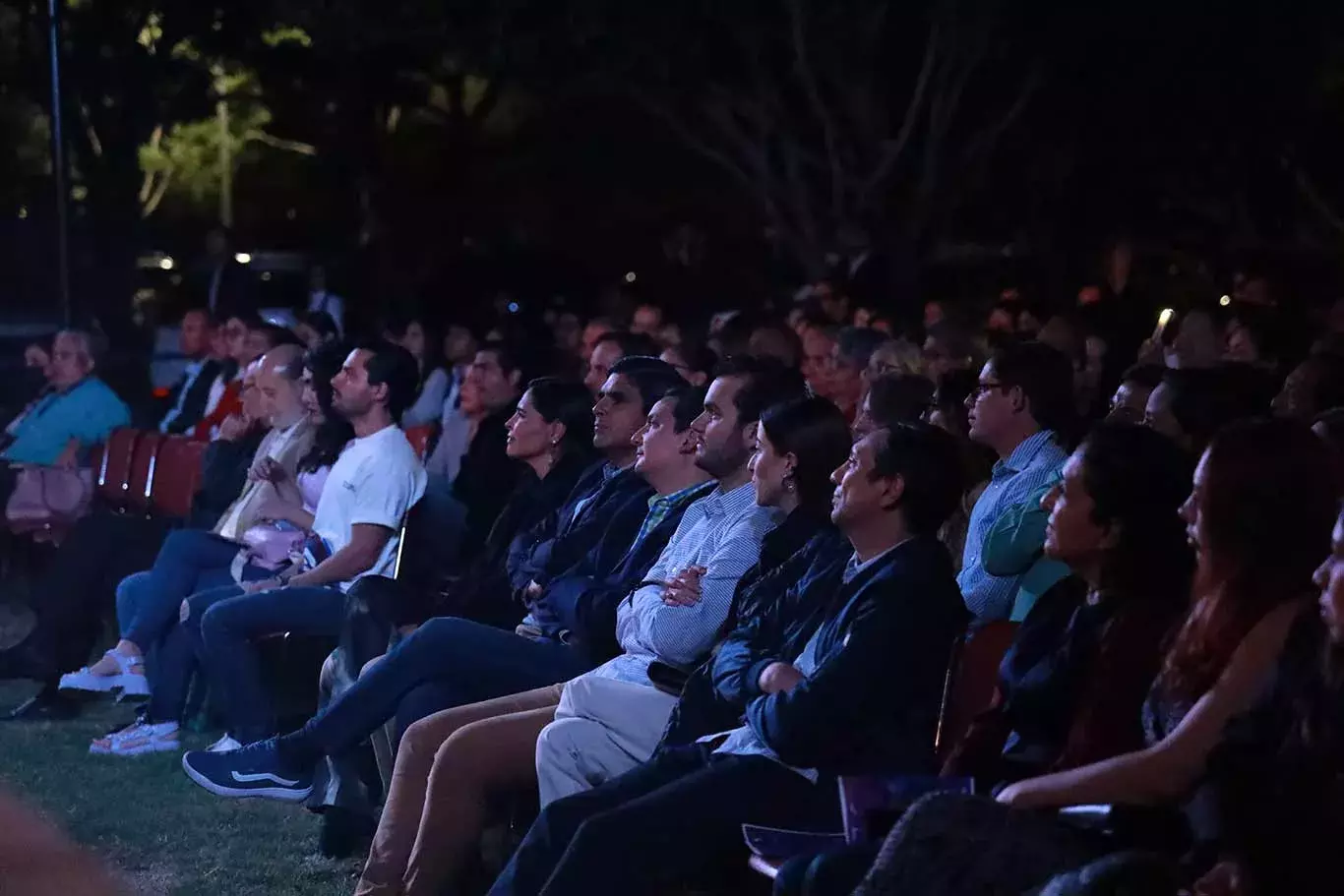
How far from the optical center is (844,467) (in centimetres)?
472

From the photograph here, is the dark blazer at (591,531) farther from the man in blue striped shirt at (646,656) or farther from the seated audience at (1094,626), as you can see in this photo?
the seated audience at (1094,626)

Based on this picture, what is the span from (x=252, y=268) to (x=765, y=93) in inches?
243

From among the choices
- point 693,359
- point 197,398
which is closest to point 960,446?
point 693,359

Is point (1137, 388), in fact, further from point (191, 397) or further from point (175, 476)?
point (191, 397)

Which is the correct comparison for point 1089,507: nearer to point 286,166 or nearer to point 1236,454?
point 1236,454

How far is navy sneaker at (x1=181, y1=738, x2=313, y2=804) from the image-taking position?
6.55 meters

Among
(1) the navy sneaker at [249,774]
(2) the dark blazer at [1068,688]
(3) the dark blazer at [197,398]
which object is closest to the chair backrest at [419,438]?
(1) the navy sneaker at [249,774]

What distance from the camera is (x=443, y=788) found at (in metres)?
5.26

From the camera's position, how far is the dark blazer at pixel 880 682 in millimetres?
4383

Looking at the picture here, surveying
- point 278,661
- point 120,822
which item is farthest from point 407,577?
point 120,822

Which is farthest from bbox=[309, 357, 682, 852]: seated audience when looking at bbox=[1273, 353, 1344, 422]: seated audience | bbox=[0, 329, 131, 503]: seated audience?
bbox=[0, 329, 131, 503]: seated audience

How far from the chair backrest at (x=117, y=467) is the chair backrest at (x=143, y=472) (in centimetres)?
2

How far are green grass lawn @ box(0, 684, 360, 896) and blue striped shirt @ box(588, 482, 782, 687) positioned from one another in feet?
3.72

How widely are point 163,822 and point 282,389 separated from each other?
90.4 inches
